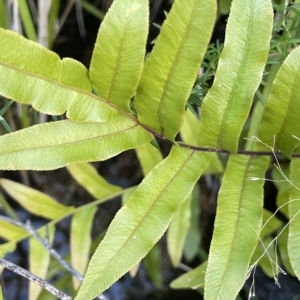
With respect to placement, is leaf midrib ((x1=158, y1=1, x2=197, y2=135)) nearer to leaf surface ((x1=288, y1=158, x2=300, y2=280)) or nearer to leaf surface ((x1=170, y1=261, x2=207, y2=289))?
leaf surface ((x1=288, y1=158, x2=300, y2=280))

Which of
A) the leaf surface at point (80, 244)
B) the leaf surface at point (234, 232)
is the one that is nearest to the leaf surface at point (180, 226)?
the leaf surface at point (80, 244)

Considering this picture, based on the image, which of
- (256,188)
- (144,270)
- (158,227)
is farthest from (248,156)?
(144,270)

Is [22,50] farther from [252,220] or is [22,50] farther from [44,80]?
[252,220]

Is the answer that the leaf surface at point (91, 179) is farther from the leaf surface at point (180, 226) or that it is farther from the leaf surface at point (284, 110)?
the leaf surface at point (284, 110)

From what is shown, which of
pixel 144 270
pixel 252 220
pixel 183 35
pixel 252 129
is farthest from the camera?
pixel 144 270

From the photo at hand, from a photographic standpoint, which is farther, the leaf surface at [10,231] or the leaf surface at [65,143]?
the leaf surface at [10,231]
